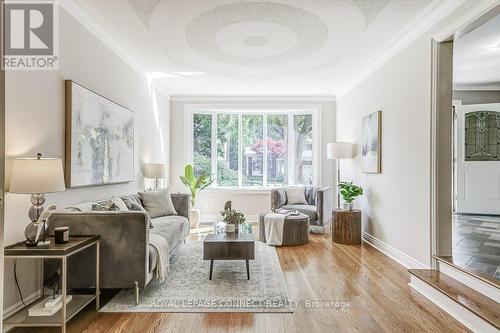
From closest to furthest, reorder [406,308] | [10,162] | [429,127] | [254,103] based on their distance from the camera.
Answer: [10,162] < [406,308] < [429,127] < [254,103]

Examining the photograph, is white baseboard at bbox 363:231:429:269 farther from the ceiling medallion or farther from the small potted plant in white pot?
the ceiling medallion

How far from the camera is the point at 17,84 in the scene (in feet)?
7.66

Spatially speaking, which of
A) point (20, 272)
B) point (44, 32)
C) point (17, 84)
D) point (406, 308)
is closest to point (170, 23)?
point (44, 32)

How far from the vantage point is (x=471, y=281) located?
257 centimetres

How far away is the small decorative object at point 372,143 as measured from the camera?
4332 mm

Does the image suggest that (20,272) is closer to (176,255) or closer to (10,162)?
(10,162)

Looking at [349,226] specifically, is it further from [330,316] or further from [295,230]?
[330,316]

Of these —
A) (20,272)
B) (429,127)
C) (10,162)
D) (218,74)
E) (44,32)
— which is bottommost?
(20,272)

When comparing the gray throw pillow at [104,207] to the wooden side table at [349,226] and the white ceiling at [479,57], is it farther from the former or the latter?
the white ceiling at [479,57]

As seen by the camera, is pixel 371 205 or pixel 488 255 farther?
pixel 371 205

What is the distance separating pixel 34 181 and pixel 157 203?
216 centimetres

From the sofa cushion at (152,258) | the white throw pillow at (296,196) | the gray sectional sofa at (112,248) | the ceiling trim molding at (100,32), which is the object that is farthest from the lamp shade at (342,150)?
the gray sectional sofa at (112,248)

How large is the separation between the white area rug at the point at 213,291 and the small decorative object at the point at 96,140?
4.29 feet

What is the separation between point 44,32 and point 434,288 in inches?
163
